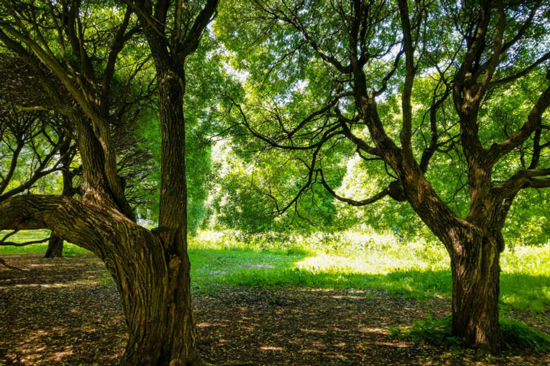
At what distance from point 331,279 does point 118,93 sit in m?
7.33

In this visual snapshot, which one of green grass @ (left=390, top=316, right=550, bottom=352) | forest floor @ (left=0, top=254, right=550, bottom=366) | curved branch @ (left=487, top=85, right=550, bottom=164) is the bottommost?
forest floor @ (left=0, top=254, right=550, bottom=366)

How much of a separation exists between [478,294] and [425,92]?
5.99 m

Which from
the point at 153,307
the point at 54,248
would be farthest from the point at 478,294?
the point at 54,248

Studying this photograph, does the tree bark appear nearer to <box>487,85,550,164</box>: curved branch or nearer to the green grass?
the green grass

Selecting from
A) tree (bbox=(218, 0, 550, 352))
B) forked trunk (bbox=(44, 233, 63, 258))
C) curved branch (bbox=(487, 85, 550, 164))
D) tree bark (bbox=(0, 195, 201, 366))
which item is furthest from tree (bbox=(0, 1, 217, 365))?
forked trunk (bbox=(44, 233, 63, 258))

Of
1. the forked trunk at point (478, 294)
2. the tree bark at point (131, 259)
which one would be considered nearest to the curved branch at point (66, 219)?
the tree bark at point (131, 259)

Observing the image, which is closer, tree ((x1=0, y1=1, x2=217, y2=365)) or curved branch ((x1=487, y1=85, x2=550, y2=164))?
tree ((x1=0, y1=1, x2=217, y2=365))

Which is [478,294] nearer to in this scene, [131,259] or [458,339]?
[458,339]

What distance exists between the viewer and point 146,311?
287 cm

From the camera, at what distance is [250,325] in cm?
485

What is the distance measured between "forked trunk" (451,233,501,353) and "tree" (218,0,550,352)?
0.01 m

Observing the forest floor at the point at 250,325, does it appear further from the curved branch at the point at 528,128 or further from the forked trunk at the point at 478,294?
the curved branch at the point at 528,128

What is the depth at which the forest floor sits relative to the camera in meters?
3.54

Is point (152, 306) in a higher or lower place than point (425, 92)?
lower
